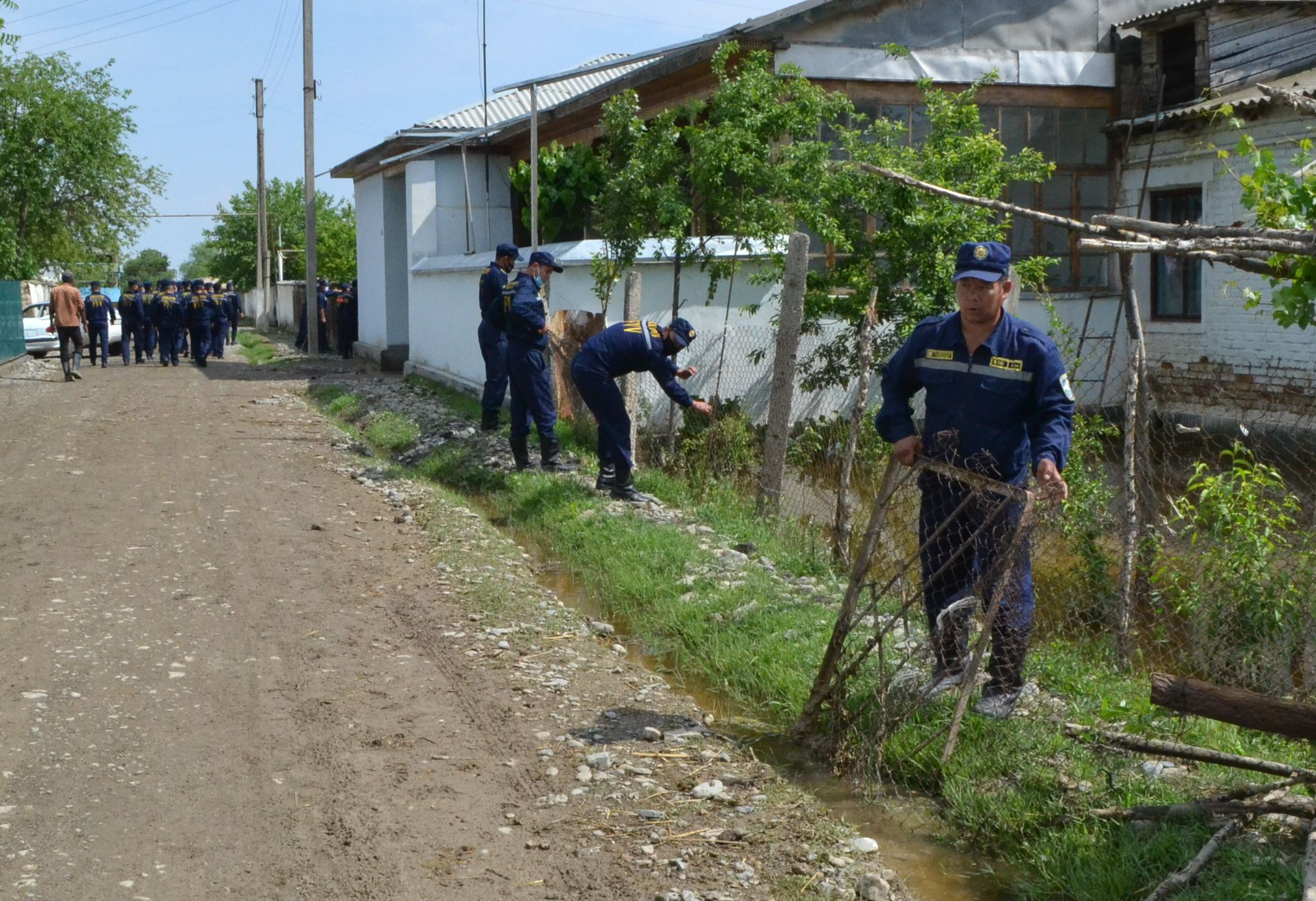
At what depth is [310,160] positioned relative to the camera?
26.6 meters

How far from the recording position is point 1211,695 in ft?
12.7

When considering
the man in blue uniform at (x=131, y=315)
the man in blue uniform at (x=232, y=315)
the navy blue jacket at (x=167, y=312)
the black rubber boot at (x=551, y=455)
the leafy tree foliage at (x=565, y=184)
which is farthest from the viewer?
the man in blue uniform at (x=232, y=315)

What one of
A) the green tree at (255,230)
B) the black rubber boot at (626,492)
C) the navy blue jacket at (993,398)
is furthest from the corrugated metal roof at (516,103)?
the green tree at (255,230)

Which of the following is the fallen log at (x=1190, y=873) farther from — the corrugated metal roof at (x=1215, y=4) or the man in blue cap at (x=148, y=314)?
the man in blue cap at (x=148, y=314)

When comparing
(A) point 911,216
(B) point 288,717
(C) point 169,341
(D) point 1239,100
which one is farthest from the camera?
(C) point 169,341

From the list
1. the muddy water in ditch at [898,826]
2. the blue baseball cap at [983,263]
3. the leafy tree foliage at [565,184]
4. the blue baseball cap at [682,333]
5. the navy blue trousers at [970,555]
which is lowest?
the muddy water in ditch at [898,826]

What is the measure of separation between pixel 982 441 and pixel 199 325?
24.4 meters

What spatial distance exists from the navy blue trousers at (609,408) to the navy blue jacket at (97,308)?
694 inches

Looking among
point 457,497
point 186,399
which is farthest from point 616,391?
point 186,399

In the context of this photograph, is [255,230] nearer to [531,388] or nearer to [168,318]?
[168,318]

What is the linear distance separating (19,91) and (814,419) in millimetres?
33108

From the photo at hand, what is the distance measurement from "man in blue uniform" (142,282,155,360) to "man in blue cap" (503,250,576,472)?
17.8m

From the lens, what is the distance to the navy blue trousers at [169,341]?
26.4m

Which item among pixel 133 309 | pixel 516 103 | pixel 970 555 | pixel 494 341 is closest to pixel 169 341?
pixel 133 309
